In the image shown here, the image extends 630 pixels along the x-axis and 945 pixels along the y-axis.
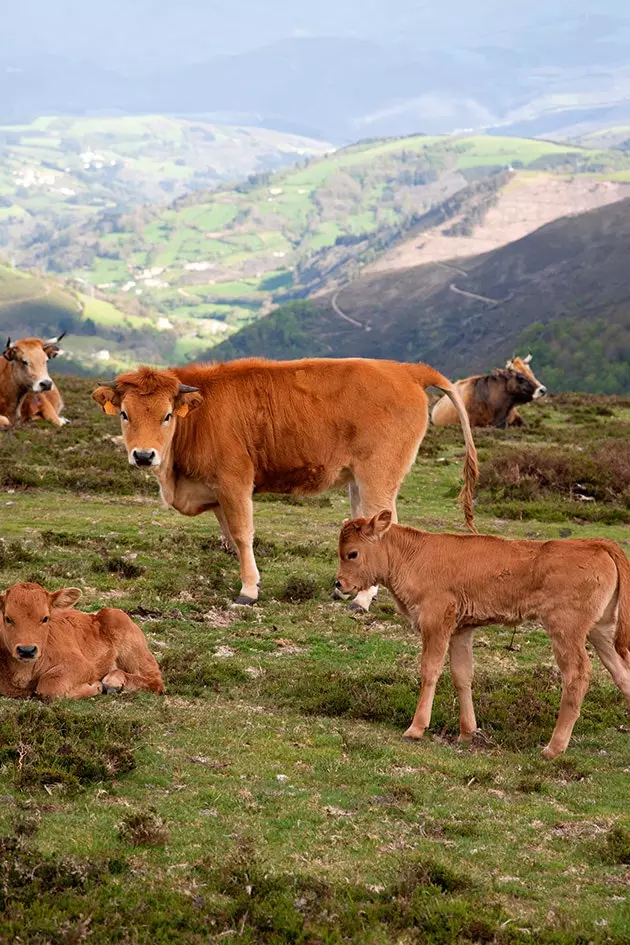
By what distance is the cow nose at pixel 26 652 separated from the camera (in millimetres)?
9867

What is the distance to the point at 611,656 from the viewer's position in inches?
428

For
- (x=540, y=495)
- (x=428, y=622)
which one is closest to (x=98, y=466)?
(x=540, y=495)

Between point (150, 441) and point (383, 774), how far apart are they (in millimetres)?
6457

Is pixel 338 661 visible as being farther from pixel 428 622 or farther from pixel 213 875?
pixel 213 875

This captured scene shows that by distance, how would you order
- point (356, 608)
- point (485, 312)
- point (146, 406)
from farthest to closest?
point (485, 312)
point (356, 608)
point (146, 406)

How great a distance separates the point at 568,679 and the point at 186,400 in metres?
6.72

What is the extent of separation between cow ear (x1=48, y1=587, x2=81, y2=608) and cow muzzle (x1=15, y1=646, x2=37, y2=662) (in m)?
0.71

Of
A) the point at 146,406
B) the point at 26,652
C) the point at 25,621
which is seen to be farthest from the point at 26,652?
the point at 146,406

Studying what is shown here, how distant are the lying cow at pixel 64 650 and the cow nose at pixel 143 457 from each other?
340 cm

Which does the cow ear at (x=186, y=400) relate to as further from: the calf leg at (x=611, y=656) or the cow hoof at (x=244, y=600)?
the calf leg at (x=611, y=656)

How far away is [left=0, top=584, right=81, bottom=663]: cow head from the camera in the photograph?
32.7 feet

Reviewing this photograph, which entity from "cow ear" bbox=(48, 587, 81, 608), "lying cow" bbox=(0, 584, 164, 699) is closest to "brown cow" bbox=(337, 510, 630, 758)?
"lying cow" bbox=(0, 584, 164, 699)

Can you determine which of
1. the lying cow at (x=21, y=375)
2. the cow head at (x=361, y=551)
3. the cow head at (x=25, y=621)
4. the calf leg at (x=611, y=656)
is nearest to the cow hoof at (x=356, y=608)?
the cow head at (x=361, y=551)

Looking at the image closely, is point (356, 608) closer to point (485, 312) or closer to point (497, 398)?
point (497, 398)
